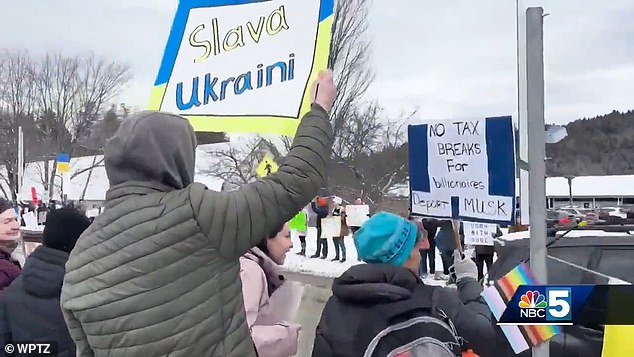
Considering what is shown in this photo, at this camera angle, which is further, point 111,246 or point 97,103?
point 97,103

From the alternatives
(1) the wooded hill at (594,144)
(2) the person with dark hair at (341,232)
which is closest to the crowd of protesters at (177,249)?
(2) the person with dark hair at (341,232)

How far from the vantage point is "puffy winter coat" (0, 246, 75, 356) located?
324 cm

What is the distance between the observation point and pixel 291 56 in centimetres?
338

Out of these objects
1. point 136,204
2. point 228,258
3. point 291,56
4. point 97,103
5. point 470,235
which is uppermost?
point 97,103

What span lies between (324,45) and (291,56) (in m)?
0.17

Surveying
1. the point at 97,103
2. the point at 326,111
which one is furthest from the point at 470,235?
the point at 97,103

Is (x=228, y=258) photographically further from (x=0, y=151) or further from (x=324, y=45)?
(x=0, y=151)

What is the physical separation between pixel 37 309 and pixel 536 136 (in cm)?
230

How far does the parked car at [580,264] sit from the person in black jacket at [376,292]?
2.03m

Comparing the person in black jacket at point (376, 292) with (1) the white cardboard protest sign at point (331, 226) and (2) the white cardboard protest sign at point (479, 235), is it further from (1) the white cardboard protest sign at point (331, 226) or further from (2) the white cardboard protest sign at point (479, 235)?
(1) the white cardboard protest sign at point (331, 226)

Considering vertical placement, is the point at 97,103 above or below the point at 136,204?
above

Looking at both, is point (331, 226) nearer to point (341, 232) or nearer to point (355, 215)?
point (341, 232)

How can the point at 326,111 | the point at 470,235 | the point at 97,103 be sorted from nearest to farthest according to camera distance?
the point at 326,111, the point at 470,235, the point at 97,103

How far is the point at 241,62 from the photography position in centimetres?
351
